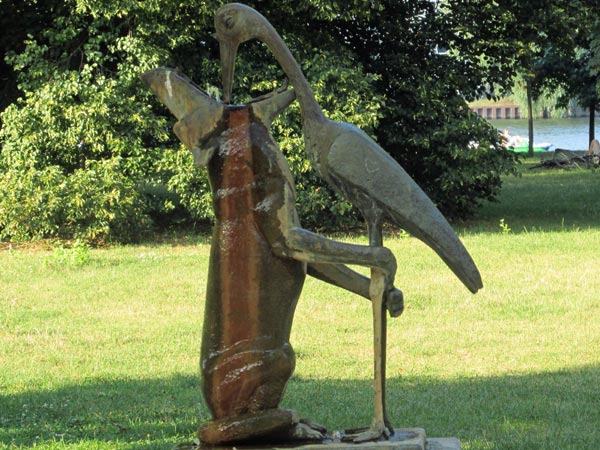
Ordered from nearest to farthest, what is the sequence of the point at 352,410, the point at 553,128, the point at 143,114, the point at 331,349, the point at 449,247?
1. the point at 449,247
2. the point at 352,410
3. the point at 331,349
4. the point at 143,114
5. the point at 553,128

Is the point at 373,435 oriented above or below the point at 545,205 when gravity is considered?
above

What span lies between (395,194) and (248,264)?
2.25 feet

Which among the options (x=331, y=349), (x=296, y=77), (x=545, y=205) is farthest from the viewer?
(x=545, y=205)

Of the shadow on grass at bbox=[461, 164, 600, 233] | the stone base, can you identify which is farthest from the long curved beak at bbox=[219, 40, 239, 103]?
the shadow on grass at bbox=[461, 164, 600, 233]

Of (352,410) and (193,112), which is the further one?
(352,410)

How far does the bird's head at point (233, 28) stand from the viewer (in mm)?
4793

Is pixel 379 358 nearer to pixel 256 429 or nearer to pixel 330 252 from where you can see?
pixel 330 252

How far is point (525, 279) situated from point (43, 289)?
5.47 meters

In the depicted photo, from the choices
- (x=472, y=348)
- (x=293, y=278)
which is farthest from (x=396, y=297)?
(x=472, y=348)

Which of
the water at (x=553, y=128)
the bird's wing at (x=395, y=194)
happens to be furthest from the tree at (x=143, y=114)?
the water at (x=553, y=128)

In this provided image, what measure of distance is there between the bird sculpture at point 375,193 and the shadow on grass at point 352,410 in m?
2.24

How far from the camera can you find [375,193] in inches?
183

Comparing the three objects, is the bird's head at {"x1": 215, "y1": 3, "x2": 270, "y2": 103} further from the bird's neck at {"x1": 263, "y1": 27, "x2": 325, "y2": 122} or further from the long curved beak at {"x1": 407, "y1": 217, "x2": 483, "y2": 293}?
the long curved beak at {"x1": 407, "y1": 217, "x2": 483, "y2": 293}

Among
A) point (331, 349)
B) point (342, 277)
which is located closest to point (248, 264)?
point (342, 277)
